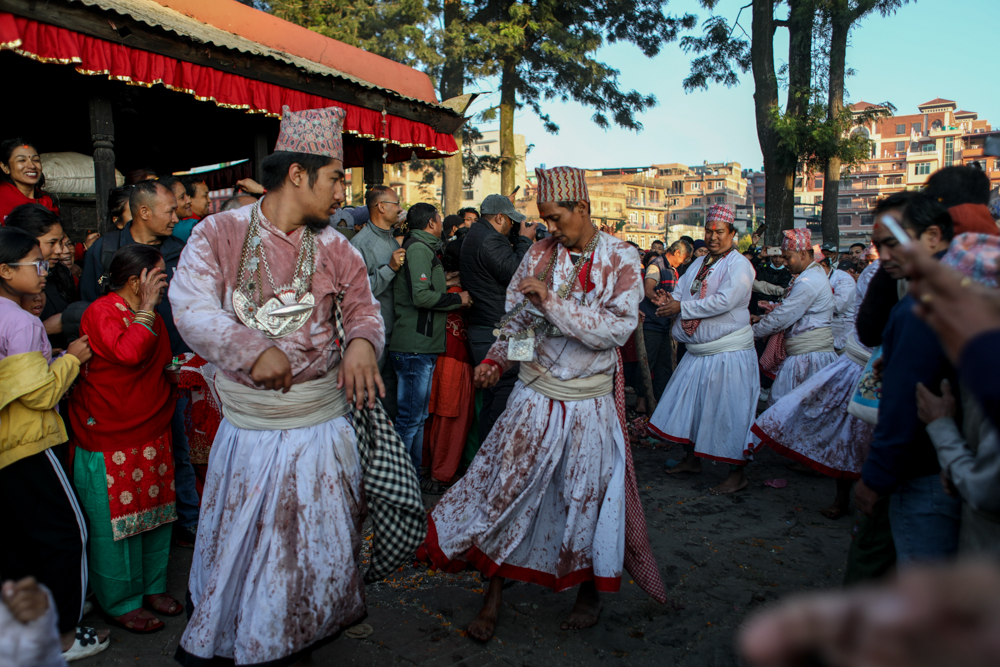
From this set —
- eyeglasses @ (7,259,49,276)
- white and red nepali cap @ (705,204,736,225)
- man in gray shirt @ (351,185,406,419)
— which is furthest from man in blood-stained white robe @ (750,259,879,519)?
eyeglasses @ (7,259,49,276)

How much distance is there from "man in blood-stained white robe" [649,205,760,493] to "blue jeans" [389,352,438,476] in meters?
1.97

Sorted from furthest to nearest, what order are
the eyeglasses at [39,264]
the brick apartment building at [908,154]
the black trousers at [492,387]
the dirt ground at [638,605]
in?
the brick apartment building at [908,154] < the black trousers at [492,387] < the dirt ground at [638,605] < the eyeglasses at [39,264]

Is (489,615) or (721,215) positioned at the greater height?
(721,215)

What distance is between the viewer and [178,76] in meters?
6.29

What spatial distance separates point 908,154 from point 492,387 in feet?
279

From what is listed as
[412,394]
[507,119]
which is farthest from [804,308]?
[507,119]

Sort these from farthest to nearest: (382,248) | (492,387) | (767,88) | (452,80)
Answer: (452,80) < (767,88) < (382,248) < (492,387)

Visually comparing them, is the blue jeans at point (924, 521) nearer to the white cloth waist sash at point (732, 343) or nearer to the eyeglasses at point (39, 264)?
the white cloth waist sash at point (732, 343)

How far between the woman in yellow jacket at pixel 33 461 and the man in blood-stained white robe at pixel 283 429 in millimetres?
654

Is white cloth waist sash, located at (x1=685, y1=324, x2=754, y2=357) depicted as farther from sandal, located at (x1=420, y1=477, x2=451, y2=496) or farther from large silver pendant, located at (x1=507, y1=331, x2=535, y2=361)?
large silver pendant, located at (x1=507, y1=331, x2=535, y2=361)

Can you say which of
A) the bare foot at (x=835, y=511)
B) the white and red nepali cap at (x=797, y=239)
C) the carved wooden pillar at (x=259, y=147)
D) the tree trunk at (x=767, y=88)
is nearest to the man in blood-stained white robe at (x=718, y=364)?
the bare foot at (x=835, y=511)

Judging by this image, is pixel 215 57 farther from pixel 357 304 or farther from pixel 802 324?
pixel 802 324

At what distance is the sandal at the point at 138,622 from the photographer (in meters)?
3.13

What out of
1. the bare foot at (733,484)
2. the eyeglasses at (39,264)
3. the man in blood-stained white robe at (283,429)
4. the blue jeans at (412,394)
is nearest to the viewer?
the man in blood-stained white robe at (283,429)
